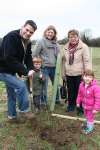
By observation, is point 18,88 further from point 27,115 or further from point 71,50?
point 71,50

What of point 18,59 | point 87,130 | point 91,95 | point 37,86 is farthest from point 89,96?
point 37,86

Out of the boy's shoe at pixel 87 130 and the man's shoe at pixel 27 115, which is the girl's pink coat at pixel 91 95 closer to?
the boy's shoe at pixel 87 130

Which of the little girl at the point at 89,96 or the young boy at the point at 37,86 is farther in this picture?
the young boy at the point at 37,86

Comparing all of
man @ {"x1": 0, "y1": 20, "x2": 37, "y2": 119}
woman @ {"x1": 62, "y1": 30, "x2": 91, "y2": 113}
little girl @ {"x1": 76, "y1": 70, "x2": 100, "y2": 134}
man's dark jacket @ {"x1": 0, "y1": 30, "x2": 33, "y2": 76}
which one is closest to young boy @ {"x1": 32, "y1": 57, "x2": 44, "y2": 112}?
woman @ {"x1": 62, "y1": 30, "x2": 91, "y2": 113}

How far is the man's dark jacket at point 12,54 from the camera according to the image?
25.4 ft

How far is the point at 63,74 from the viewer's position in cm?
970

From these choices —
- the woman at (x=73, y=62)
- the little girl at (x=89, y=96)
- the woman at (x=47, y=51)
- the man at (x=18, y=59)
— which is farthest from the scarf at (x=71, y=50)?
the little girl at (x=89, y=96)

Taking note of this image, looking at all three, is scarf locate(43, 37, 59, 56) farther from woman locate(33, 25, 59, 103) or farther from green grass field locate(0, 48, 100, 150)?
green grass field locate(0, 48, 100, 150)

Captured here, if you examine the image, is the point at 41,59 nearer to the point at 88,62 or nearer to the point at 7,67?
the point at 88,62

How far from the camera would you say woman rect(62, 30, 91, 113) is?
29.8 ft

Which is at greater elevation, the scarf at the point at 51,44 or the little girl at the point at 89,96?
the scarf at the point at 51,44

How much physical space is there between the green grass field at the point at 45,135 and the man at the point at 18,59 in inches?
15.9

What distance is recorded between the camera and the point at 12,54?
7777 millimetres

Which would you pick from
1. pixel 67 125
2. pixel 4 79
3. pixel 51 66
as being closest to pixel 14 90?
pixel 4 79
